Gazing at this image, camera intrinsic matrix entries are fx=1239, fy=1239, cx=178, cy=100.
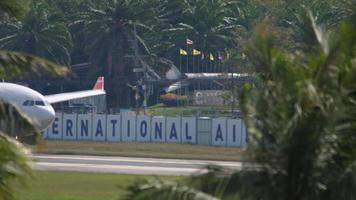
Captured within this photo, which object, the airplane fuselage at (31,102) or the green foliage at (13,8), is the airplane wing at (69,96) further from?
the green foliage at (13,8)

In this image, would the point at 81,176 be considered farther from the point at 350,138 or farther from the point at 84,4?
the point at 84,4

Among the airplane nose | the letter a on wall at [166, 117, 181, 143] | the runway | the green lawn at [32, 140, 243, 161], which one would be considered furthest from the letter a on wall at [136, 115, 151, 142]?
the runway

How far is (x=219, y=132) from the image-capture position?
69000 millimetres

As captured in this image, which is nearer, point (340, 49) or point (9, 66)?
point (340, 49)

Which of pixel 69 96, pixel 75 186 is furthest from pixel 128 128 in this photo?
pixel 75 186

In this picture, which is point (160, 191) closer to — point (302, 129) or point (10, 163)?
point (302, 129)

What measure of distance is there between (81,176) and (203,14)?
246 feet

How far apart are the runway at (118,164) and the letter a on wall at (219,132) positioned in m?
12.1

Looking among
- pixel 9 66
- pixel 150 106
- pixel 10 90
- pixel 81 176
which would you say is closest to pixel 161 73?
pixel 150 106

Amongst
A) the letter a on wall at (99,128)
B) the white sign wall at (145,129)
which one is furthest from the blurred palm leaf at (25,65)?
the letter a on wall at (99,128)

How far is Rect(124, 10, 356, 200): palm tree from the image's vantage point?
14.9 metres

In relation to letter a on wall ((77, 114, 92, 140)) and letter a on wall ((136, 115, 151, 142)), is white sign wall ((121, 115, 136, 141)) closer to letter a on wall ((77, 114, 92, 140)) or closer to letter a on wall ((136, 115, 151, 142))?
letter a on wall ((136, 115, 151, 142))

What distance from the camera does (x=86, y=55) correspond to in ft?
385

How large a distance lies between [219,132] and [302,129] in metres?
54.1
